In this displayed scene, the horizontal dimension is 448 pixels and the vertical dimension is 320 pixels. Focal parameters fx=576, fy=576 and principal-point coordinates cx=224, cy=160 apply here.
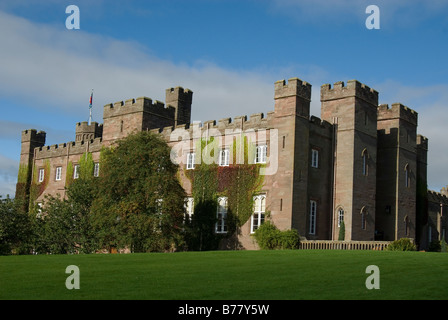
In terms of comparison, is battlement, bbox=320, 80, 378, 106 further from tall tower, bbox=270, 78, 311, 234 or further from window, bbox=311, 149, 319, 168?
window, bbox=311, 149, 319, 168

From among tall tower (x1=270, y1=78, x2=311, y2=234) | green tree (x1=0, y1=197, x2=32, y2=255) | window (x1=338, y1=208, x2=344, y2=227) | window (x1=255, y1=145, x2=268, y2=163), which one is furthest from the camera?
green tree (x1=0, y1=197, x2=32, y2=255)

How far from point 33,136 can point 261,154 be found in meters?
27.6

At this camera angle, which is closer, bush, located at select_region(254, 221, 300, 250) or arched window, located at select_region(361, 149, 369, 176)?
bush, located at select_region(254, 221, 300, 250)

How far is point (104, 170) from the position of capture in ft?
115

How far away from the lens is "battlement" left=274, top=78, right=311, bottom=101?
34250mm

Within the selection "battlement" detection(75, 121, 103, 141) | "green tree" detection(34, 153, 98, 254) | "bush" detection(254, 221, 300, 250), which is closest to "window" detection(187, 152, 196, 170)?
"green tree" detection(34, 153, 98, 254)

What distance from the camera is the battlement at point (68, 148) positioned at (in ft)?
154

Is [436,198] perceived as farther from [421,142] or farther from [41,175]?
[41,175]

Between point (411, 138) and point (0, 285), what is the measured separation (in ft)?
107

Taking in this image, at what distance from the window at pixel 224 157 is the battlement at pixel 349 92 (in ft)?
23.4

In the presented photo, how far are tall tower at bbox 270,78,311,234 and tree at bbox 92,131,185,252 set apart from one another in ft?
19.4

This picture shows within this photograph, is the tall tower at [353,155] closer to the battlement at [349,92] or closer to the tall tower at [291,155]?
the battlement at [349,92]
